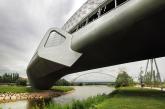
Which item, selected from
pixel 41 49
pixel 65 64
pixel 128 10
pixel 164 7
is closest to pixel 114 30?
pixel 128 10

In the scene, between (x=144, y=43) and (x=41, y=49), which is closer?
(x=144, y=43)

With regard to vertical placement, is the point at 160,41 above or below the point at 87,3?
below

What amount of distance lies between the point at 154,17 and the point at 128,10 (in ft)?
6.26

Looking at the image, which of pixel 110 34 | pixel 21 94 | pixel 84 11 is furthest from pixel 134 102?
pixel 21 94

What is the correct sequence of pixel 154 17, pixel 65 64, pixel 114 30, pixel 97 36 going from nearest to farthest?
pixel 154 17, pixel 114 30, pixel 97 36, pixel 65 64

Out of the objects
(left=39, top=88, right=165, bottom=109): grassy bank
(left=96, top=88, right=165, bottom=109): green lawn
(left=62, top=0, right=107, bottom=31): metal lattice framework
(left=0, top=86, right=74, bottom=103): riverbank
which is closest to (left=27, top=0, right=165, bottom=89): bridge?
(left=62, top=0, right=107, bottom=31): metal lattice framework

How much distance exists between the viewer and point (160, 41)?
16.8m

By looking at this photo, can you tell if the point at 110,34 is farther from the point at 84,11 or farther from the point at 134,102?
the point at 84,11

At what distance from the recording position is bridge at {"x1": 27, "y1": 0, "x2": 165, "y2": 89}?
13.8 meters

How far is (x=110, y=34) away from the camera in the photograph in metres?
16.8

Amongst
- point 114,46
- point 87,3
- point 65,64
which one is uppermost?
point 87,3

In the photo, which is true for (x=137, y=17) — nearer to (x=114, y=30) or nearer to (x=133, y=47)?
(x=114, y=30)

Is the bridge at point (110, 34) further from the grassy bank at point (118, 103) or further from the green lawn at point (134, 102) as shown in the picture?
the grassy bank at point (118, 103)

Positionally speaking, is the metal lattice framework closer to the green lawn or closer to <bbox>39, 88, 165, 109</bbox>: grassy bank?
the green lawn
